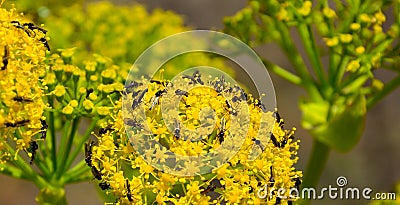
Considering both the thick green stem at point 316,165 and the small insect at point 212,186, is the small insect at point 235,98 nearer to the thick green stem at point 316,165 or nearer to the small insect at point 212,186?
the small insect at point 212,186

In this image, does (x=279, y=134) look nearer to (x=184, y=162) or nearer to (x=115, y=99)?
(x=184, y=162)

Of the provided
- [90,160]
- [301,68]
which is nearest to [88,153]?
[90,160]

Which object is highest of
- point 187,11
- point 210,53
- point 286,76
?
point 187,11

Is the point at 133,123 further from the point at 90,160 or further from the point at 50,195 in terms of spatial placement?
the point at 50,195

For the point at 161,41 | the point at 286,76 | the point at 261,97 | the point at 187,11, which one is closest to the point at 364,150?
the point at 187,11

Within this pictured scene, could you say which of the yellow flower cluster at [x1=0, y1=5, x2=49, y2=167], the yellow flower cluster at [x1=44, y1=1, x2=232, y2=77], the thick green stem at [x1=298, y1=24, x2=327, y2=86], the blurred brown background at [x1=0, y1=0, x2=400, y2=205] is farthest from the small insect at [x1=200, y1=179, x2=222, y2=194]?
the blurred brown background at [x1=0, y1=0, x2=400, y2=205]

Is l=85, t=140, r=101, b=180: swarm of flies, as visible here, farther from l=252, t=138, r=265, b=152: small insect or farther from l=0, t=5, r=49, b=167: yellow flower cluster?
l=252, t=138, r=265, b=152: small insect

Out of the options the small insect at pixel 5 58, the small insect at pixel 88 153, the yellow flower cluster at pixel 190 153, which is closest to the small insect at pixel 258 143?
the yellow flower cluster at pixel 190 153
